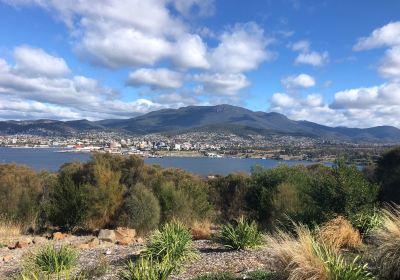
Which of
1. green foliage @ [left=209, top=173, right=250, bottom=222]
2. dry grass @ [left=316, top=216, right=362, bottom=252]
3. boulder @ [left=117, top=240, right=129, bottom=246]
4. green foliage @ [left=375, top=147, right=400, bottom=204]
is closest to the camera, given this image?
dry grass @ [left=316, top=216, right=362, bottom=252]

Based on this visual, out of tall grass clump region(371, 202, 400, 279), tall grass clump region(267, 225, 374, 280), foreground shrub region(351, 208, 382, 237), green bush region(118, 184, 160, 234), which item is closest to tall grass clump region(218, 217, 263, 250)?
foreground shrub region(351, 208, 382, 237)

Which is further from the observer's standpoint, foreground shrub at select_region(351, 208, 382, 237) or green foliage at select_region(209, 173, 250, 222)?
green foliage at select_region(209, 173, 250, 222)

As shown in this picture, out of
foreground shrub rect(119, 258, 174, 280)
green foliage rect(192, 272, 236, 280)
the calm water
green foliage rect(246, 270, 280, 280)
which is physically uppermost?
foreground shrub rect(119, 258, 174, 280)

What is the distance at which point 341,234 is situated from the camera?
9.76 metres

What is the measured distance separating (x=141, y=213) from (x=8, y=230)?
4772 mm

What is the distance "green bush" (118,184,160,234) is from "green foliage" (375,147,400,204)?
11.5 metres

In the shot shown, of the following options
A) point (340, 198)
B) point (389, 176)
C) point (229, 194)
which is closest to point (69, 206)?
point (340, 198)

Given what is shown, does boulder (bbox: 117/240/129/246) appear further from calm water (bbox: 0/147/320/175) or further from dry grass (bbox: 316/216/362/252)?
calm water (bbox: 0/147/320/175)

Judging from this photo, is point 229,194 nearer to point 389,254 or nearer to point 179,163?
point 389,254

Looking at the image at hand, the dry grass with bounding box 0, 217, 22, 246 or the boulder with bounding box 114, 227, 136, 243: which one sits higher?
the boulder with bounding box 114, 227, 136, 243

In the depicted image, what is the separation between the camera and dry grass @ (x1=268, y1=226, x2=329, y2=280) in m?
6.23

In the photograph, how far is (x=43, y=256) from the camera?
905cm

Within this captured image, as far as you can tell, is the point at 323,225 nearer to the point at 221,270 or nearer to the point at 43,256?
the point at 221,270

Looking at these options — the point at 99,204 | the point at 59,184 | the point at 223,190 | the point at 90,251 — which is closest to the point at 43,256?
the point at 90,251
